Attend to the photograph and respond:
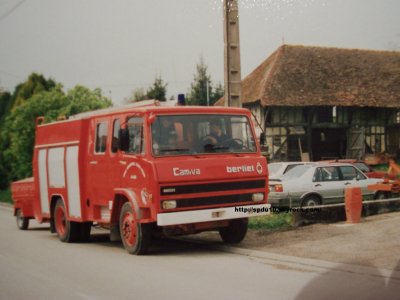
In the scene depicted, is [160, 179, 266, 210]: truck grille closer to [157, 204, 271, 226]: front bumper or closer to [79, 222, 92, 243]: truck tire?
[157, 204, 271, 226]: front bumper

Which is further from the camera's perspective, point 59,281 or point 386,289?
point 59,281

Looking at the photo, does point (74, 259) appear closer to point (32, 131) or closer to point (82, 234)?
point (82, 234)

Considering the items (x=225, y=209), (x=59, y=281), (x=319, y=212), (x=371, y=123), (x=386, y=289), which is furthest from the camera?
(x=371, y=123)

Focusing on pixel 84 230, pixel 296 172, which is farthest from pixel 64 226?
pixel 296 172

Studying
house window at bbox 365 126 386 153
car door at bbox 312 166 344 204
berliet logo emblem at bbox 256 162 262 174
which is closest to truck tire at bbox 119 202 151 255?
berliet logo emblem at bbox 256 162 262 174

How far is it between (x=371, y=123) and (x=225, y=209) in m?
32.6

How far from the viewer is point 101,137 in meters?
12.5

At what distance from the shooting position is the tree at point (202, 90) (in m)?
59.9

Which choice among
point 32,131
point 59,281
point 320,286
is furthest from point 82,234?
point 32,131

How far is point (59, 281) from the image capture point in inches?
347

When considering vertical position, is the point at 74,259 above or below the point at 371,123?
below

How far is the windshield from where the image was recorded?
10750 millimetres

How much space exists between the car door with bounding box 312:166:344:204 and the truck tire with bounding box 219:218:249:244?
6.15m

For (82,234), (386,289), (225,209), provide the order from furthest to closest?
1. (82,234)
2. (225,209)
3. (386,289)
